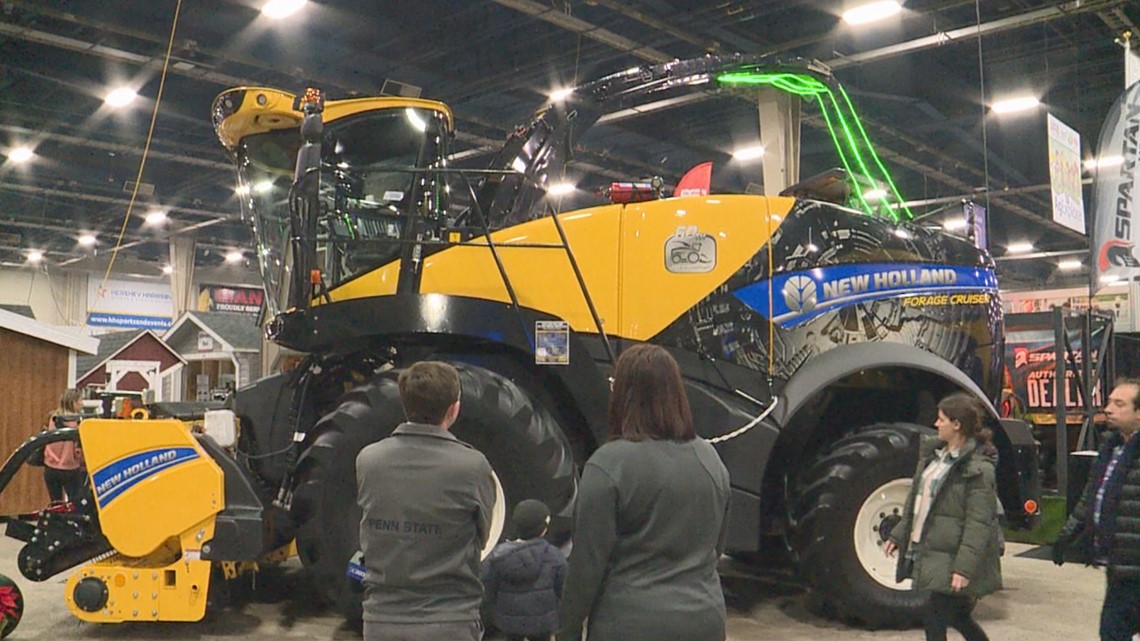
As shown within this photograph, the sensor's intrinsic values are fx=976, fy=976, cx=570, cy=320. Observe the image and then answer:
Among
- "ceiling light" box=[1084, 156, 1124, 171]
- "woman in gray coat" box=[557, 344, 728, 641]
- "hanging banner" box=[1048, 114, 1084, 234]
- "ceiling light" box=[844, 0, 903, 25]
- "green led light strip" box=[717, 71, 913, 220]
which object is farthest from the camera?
"ceiling light" box=[844, 0, 903, 25]

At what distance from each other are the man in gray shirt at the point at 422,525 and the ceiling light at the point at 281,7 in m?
10.1

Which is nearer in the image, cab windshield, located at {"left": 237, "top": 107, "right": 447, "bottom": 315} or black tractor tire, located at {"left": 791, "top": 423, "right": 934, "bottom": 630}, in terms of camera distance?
black tractor tire, located at {"left": 791, "top": 423, "right": 934, "bottom": 630}

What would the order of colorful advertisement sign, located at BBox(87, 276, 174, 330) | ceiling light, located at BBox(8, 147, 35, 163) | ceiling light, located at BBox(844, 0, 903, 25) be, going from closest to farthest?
ceiling light, located at BBox(844, 0, 903, 25) → ceiling light, located at BBox(8, 147, 35, 163) → colorful advertisement sign, located at BBox(87, 276, 174, 330)

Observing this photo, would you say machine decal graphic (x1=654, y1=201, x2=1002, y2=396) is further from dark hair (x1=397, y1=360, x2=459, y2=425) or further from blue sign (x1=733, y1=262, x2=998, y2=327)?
dark hair (x1=397, y1=360, x2=459, y2=425)

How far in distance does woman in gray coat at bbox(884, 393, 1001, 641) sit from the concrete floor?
1.44 m

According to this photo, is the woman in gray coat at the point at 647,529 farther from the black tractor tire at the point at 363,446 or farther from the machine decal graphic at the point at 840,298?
the machine decal graphic at the point at 840,298

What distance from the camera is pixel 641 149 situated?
63.5 ft

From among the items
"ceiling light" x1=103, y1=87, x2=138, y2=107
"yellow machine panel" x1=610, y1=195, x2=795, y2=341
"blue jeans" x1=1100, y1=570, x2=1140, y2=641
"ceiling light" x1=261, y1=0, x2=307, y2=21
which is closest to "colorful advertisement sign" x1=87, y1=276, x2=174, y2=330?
"ceiling light" x1=103, y1=87, x2=138, y2=107

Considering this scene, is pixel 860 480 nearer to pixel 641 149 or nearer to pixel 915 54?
pixel 915 54

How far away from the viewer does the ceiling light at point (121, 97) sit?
1470cm

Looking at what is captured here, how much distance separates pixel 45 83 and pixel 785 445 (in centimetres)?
1346

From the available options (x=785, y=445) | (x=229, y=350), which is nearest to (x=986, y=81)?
(x=785, y=445)

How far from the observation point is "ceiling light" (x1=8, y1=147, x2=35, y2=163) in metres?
17.8

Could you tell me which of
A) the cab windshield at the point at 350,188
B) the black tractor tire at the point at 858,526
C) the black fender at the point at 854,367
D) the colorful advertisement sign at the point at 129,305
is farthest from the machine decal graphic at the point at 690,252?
the colorful advertisement sign at the point at 129,305
